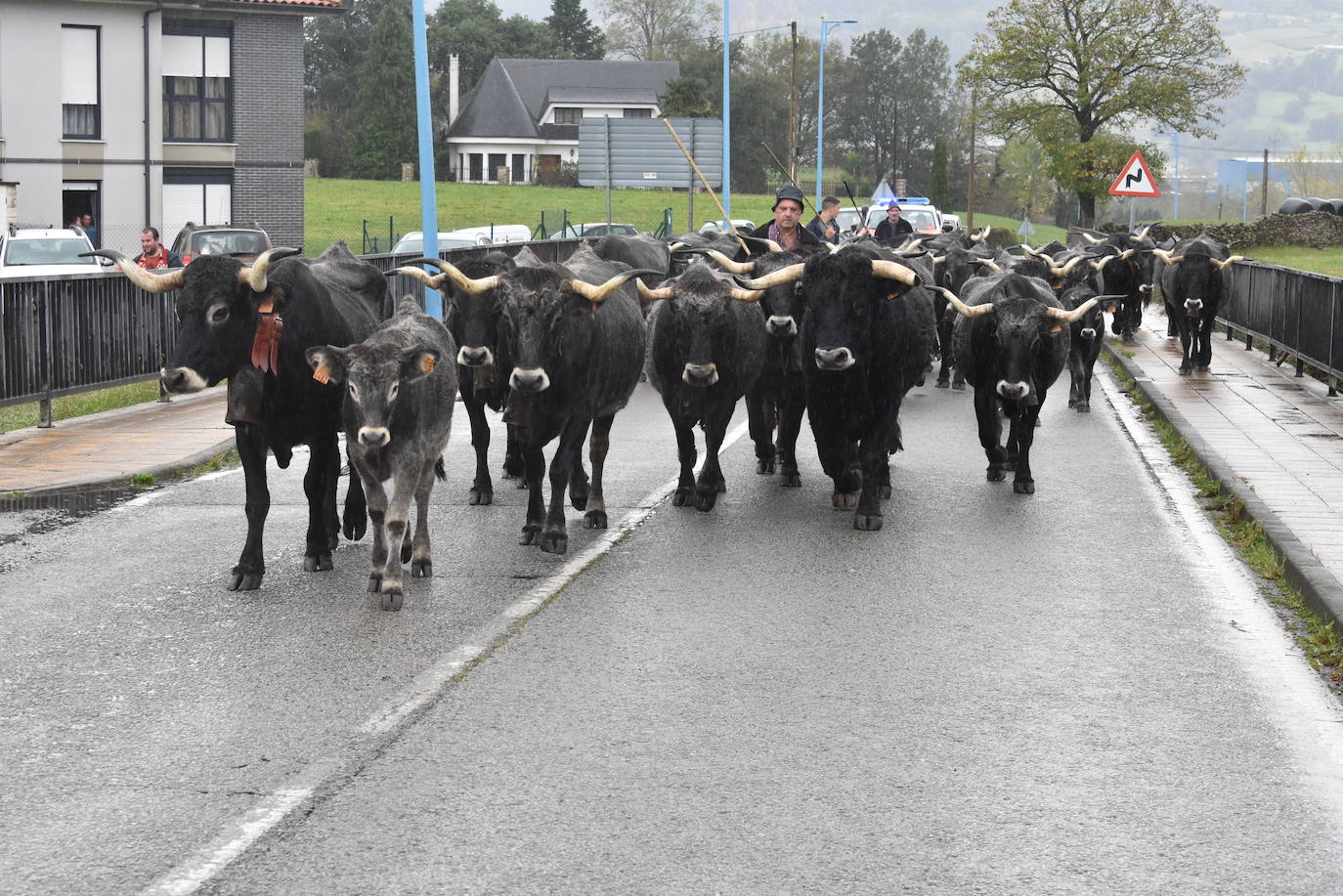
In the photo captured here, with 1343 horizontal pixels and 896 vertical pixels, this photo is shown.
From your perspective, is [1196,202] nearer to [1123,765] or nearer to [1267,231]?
[1267,231]

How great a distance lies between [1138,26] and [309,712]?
73687mm

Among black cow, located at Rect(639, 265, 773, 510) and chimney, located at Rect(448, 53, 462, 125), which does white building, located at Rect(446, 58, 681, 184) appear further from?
black cow, located at Rect(639, 265, 773, 510)

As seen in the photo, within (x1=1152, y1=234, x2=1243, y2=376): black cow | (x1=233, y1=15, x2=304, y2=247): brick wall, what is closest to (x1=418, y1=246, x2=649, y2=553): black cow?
(x1=1152, y1=234, x2=1243, y2=376): black cow

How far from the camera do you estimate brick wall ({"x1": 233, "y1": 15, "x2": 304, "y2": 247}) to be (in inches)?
1704

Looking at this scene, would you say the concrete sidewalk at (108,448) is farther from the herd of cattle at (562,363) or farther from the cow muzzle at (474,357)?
the cow muzzle at (474,357)

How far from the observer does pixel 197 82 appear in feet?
141

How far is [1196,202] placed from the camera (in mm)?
150250

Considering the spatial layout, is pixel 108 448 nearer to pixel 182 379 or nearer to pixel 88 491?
pixel 88 491

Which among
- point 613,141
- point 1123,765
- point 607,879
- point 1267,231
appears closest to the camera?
point 607,879

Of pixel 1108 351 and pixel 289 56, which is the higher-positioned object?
pixel 289 56

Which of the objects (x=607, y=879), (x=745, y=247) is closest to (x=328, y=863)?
(x=607, y=879)

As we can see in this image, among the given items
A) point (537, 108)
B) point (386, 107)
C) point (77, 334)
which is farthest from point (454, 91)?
point (77, 334)

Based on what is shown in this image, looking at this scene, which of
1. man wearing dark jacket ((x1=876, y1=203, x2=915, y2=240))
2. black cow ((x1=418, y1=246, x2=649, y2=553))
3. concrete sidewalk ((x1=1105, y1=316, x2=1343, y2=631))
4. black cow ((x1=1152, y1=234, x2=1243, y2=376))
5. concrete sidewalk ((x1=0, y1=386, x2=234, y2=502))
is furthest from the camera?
man wearing dark jacket ((x1=876, y1=203, x2=915, y2=240))

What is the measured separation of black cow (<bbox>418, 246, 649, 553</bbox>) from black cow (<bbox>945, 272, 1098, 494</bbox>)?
11.4 ft
